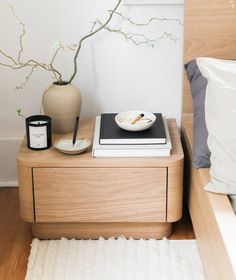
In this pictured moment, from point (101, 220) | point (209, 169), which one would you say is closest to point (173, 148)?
point (209, 169)

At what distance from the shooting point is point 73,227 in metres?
2.02

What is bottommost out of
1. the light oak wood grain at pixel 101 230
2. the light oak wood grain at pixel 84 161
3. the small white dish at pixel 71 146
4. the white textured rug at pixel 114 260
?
the white textured rug at pixel 114 260

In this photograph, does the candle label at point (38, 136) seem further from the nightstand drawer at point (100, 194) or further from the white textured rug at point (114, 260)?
the white textured rug at point (114, 260)

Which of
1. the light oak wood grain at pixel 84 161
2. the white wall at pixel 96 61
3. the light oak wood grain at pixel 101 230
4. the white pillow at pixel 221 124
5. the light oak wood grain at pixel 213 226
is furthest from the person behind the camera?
the white wall at pixel 96 61

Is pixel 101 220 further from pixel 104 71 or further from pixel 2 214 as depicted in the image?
pixel 104 71

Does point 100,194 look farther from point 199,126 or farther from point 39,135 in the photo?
point 199,126

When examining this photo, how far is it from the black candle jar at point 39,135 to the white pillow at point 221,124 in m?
0.60

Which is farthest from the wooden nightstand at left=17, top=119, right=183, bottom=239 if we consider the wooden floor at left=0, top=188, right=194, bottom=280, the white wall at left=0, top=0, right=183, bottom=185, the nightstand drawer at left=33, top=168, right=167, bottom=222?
the white wall at left=0, top=0, right=183, bottom=185

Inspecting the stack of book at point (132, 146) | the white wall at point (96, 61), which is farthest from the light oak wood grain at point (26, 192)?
the white wall at point (96, 61)

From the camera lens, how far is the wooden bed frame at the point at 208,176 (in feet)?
4.78

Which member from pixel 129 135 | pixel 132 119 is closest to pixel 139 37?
pixel 132 119

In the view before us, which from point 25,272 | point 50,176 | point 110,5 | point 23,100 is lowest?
point 25,272

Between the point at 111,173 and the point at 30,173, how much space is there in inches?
10.9

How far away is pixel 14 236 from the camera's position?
6.77ft
